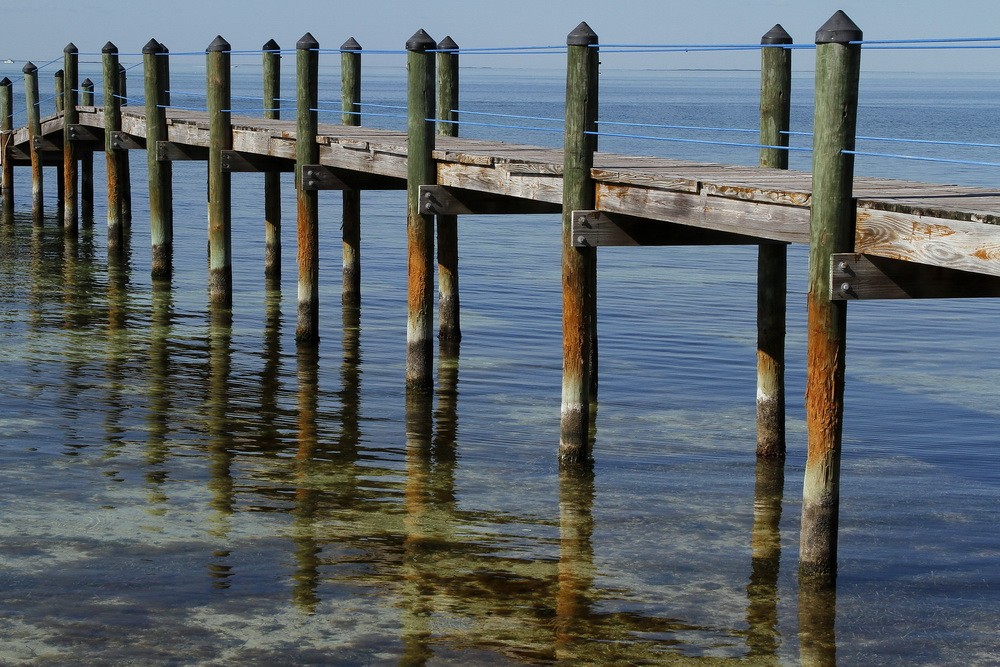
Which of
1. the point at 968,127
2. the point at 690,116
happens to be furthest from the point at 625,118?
the point at 968,127

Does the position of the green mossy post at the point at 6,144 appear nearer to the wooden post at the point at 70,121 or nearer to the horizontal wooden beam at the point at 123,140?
the wooden post at the point at 70,121

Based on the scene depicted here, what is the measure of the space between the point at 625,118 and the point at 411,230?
68.9 meters

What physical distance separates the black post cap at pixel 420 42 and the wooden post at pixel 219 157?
4.43 meters

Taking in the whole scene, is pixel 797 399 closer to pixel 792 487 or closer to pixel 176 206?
pixel 792 487

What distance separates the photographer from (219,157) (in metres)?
16.5

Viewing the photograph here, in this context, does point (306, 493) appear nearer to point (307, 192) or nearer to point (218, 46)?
point (307, 192)

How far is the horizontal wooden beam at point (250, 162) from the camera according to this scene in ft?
54.1

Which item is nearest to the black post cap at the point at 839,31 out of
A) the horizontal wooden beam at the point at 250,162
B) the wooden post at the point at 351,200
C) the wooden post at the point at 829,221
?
the wooden post at the point at 829,221

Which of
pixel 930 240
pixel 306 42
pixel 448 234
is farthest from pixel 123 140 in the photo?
pixel 930 240

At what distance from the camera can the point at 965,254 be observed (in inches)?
275

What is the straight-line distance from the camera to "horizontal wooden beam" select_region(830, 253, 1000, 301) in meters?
7.60

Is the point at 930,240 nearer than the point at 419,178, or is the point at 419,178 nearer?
the point at 930,240

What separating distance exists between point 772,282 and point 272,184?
9740mm

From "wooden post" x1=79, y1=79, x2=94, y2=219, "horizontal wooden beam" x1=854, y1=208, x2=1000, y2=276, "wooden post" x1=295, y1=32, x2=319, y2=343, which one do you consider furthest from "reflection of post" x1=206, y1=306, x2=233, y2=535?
"wooden post" x1=79, y1=79, x2=94, y2=219
